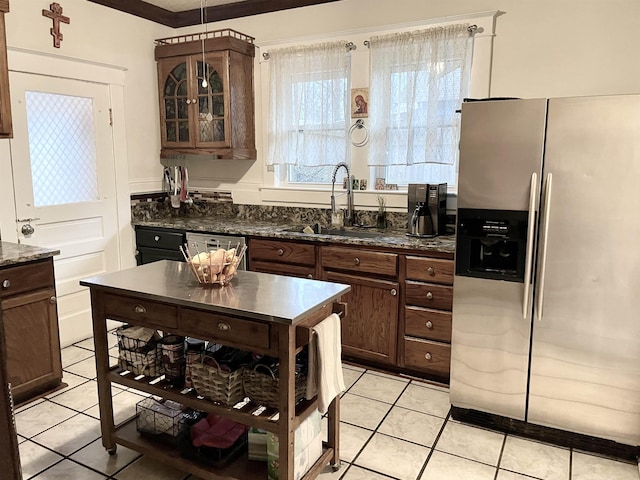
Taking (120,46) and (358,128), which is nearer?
(358,128)

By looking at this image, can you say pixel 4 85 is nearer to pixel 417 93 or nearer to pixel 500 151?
pixel 417 93

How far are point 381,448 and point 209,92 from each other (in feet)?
10.1

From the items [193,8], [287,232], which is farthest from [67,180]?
[193,8]

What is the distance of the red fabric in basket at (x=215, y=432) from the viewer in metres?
2.21

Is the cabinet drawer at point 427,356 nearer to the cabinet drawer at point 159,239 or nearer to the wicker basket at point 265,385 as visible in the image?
the wicker basket at point 265,385

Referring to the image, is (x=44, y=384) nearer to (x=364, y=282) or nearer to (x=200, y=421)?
(x=200, y=421)

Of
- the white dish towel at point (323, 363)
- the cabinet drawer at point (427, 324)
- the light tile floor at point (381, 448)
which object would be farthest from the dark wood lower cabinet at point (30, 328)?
the cabinet drawer at point (427, 324)

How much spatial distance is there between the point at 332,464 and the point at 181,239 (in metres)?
2.37

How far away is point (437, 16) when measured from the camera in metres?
3.44

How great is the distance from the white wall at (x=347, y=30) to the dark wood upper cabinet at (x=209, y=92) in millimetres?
116

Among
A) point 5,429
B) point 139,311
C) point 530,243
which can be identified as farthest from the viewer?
point 530,243

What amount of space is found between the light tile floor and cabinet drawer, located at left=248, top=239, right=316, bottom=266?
988 millimetres

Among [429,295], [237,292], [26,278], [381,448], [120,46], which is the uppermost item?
[120,46]

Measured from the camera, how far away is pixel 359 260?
10.8 feet
